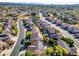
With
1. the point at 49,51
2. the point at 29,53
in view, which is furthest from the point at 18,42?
the point at 49,51

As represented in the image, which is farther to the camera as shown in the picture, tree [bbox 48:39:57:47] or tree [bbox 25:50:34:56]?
tree [bbox 48:39:57:47]

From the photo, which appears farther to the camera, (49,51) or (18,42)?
(18,42)

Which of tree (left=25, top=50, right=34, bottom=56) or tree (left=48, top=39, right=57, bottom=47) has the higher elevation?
tree (left=48, top=39, right=57, bottom=47)

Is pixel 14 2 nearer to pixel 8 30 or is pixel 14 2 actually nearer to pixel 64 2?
pixel 8 30

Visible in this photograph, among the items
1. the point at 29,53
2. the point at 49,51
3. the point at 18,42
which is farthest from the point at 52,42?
the point at 18,42

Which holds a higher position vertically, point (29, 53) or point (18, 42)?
point (18, 42)

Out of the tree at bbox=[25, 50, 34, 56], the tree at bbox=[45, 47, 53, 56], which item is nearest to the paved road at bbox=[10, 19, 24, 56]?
the tree at bbox=[25, 50, 34, 56]

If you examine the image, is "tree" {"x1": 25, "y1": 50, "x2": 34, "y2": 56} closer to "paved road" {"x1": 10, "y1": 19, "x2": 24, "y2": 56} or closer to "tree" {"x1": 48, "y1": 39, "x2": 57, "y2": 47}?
"paved road" {"x1": 10, "y1": 19, "x2": 24, "y2": 56}

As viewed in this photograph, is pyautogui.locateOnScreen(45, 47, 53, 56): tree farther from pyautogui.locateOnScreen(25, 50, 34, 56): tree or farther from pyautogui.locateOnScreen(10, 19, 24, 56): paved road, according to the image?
pyautogui.locateOnScreen(10, 19, 24, 56): paved road

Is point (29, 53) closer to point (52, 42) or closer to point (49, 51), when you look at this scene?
point (49, 51)

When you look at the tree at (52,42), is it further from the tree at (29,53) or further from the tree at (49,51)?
the tree at (29,53)

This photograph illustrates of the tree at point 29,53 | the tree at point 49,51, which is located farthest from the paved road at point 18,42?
the tree at point 49,51
